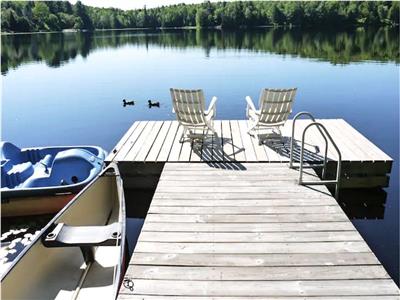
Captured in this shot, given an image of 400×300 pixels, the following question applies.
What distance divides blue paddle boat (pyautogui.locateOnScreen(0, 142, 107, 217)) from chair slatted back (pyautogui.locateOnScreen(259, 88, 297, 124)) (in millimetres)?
2980

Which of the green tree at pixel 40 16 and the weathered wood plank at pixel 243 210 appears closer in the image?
the weathered wood plank at pixel 243 210

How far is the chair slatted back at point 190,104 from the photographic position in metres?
6.35

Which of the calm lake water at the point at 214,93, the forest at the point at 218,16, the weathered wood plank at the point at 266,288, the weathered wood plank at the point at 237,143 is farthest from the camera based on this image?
the forest at the point at 218,16

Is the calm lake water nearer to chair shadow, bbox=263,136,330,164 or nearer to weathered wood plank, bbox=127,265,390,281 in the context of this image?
chair shadow, bbox=263,136,330,164

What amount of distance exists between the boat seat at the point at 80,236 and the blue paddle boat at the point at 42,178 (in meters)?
2.04

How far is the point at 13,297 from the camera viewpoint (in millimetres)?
3273

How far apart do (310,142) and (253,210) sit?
112 inches

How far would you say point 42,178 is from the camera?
20.1ft

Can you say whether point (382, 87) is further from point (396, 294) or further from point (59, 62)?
point (59, 62)

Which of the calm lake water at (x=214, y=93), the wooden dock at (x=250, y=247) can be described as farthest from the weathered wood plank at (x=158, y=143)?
the calm lake water at (x=214, y=93)

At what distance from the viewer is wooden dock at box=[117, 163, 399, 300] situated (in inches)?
124

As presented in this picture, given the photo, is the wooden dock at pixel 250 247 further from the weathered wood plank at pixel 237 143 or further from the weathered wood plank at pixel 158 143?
the weathered wood plank at pixel 158 143

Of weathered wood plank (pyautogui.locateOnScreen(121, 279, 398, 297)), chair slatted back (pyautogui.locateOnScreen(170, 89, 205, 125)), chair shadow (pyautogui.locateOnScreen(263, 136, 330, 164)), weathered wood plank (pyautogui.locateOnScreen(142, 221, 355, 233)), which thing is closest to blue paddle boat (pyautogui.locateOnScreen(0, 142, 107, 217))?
chair slatted back (pyautogui.locateOnScreen(170, 89, 205, 125))

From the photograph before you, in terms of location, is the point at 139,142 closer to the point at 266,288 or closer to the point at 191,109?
the point at 191,109
